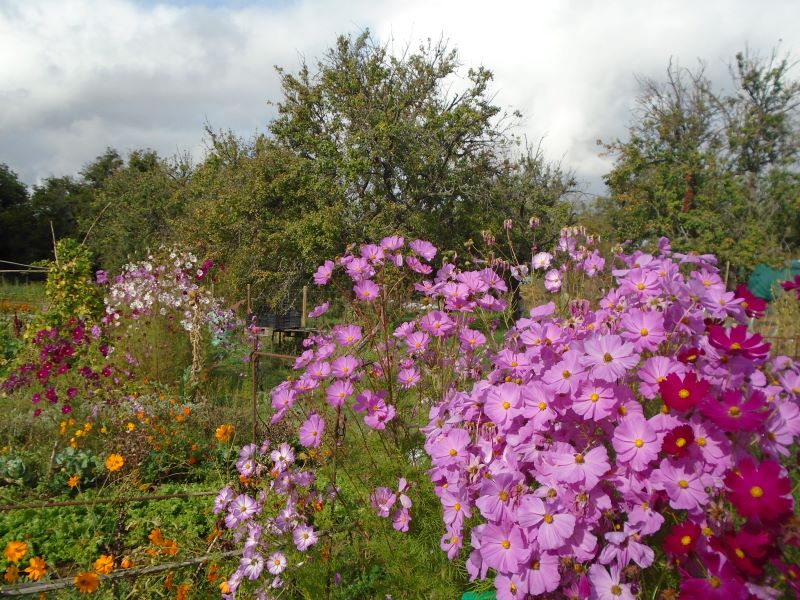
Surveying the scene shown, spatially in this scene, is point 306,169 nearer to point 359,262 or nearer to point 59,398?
point 59,398

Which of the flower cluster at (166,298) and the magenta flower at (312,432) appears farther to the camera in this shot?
the flower cluster at (166,298)

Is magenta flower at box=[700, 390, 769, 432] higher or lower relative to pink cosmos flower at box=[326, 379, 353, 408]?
higher

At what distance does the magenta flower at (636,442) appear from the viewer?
108cm

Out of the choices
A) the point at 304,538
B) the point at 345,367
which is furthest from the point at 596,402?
the point at 304,538

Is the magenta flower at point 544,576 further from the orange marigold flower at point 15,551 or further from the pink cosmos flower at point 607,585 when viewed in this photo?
the orange marigold flower at point 15,551

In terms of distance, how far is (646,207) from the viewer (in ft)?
60.4

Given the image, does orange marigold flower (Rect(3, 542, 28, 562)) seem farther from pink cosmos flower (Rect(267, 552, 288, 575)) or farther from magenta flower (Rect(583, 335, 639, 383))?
magenta flower (Rect(583, 335, 639, 383))

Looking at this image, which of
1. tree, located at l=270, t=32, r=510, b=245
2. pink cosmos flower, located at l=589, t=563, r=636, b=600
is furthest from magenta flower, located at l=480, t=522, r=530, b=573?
tree, located at l=270, t=32, r=510, b=245

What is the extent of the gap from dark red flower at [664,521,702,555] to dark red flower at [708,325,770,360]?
32 centimetres

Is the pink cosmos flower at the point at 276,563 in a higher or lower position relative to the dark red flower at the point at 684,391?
lower

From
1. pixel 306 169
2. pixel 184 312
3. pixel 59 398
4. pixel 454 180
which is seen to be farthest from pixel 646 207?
pixel 59 398

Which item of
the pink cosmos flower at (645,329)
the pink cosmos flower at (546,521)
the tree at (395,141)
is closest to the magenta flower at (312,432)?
the pink cosmos flower at (546,521)

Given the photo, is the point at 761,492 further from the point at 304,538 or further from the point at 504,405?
the point at 304,538

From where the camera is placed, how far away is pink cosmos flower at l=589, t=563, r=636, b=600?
1.14 metres
